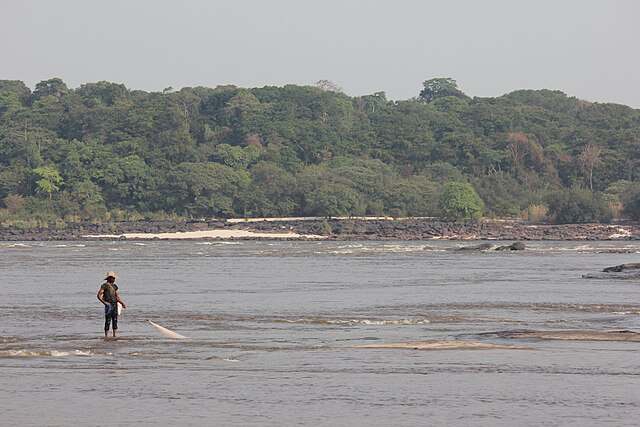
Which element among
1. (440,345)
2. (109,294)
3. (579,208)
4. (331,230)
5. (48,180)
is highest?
(48,180)

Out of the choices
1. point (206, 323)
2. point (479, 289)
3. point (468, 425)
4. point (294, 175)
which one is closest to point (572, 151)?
point (294, 175)

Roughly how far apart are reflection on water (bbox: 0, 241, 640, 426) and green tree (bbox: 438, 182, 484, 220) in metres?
54.8

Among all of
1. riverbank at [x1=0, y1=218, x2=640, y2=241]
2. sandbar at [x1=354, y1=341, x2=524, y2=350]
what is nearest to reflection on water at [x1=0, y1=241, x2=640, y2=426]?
sandbar at [x1=354, y1=341, x2=524, y2=350]

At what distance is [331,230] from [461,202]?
12015mm

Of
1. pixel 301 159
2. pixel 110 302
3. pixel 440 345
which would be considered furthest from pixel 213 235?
pixel 440 345

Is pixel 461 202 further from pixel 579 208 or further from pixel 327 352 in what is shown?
pixel 327 352

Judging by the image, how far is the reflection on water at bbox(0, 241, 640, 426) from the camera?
15891 mm

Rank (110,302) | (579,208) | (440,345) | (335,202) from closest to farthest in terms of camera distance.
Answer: (440,345) → (110,302) → (579,208) → (335,202)

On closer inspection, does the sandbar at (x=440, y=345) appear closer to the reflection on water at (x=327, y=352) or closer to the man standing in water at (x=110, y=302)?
the reflection on water at (x=327, y=352)

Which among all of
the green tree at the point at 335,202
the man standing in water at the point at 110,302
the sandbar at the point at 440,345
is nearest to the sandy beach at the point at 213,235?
the green tree at the point at 335,202

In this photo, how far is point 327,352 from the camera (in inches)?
847

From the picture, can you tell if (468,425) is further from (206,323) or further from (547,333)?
(206,323)

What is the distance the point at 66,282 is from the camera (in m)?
42.8

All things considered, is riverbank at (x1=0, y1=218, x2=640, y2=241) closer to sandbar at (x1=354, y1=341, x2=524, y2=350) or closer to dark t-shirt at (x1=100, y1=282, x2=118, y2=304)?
dark t-shirt at (x1=100, y1=282, x2=118, y2=304)
